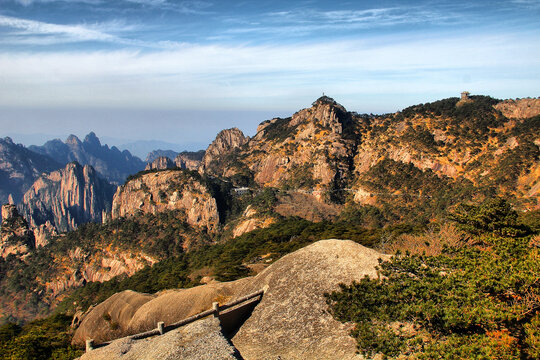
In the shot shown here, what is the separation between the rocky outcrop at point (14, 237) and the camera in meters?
148

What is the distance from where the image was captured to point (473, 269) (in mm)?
19312

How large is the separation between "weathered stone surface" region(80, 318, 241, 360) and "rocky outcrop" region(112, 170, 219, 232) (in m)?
104

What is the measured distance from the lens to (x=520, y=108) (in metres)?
107

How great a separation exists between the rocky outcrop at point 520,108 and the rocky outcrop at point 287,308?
107 meters

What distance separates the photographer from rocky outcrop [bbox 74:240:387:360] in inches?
830

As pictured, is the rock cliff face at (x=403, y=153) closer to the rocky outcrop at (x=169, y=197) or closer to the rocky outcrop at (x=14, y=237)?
the rocky outcrop at (x=169, y=197)

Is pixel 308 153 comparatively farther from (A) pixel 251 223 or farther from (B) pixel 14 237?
(B) pixel 14 237

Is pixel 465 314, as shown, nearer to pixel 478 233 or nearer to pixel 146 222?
pixel 478 233

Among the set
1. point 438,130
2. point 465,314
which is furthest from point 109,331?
point 438,130

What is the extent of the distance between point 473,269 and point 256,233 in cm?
7566

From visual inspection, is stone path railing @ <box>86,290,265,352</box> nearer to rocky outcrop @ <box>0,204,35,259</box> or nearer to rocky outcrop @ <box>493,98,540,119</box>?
rocky outcrop @ <box>493,98,540,119</box>

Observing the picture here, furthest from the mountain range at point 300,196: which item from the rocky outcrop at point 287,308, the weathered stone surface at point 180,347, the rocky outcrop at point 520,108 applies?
the weathered stone surface at point 180,347

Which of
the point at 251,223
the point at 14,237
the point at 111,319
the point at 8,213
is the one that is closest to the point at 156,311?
the point at 111,319

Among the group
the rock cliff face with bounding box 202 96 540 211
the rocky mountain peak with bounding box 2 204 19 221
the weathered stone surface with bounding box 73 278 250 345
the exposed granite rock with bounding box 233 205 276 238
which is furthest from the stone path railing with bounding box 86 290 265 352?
the rocky mountain peak with bounding box 2 204 19 221
